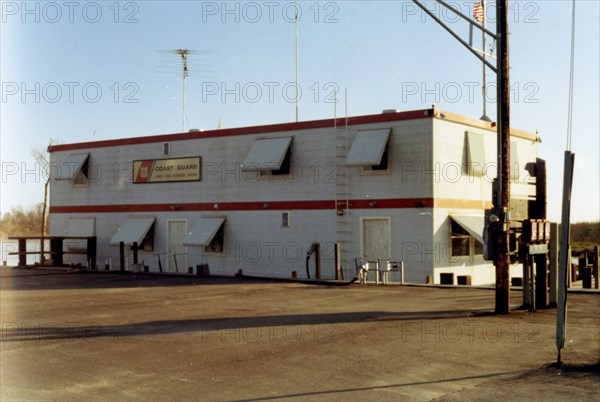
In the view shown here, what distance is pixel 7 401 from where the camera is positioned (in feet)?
27.3

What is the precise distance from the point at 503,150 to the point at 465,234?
12.0 m

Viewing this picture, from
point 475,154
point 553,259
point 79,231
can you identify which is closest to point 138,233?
point 79,231

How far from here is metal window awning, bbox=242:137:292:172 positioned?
28844 millimetres

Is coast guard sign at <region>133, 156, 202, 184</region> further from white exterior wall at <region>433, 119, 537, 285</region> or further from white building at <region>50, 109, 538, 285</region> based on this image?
white exterior wall at <region>433, 119, 537, 285</region>

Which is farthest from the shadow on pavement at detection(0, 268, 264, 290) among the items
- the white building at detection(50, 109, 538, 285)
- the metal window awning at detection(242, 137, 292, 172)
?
the metal window awning at detection(242, 137, 292, 172)

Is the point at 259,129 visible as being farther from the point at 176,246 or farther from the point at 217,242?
Result: the point at 176,246

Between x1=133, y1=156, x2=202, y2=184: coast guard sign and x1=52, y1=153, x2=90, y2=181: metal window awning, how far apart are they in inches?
133

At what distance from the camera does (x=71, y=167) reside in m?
36.5

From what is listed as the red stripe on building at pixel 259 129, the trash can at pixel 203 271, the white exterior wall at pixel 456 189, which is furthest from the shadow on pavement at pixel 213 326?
the trash can at pixel 203 271

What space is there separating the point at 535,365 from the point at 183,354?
17.8 feet

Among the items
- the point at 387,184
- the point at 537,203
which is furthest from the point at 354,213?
the point at 537,203

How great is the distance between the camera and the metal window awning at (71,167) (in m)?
36.2

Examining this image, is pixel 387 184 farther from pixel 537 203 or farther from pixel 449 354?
pixel 449 354

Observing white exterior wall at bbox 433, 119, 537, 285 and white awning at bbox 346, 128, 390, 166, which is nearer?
white awning at bbox 346, 128, 390, 166
